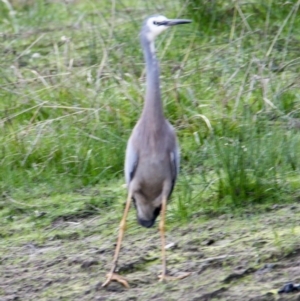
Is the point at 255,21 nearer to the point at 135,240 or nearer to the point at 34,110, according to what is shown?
the point at 34,110

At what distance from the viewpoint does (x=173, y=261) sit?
5.38 m

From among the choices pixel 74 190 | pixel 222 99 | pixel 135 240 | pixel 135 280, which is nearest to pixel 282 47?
pixel 222 99

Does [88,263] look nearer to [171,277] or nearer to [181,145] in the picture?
[171,277]

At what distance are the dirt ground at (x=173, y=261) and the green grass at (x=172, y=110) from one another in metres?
0.27

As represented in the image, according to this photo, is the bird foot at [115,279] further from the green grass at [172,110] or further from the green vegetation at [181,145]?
the green grass at [172,110]

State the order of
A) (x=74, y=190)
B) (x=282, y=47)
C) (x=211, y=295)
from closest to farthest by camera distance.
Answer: (x=211, y=295)
(x=74, y=190)
(x=282, y=47)

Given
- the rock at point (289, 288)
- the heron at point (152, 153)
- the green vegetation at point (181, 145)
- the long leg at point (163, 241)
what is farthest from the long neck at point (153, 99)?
the rock at point (289, 288)

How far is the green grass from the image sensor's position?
614 centimetres

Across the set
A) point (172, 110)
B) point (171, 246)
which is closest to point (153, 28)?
point (171, 246)

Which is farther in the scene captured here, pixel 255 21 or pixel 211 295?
pixel 255 21

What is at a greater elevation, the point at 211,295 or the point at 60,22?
the point at 211,295

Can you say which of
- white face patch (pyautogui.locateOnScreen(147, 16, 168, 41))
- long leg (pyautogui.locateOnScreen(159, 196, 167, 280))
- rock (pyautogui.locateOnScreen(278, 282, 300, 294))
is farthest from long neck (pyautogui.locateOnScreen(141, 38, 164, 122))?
rock (pyautogui.locateOnScreen(278, 282, 300, 294))

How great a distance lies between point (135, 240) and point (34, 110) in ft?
6.87

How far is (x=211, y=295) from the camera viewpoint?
4.74m
